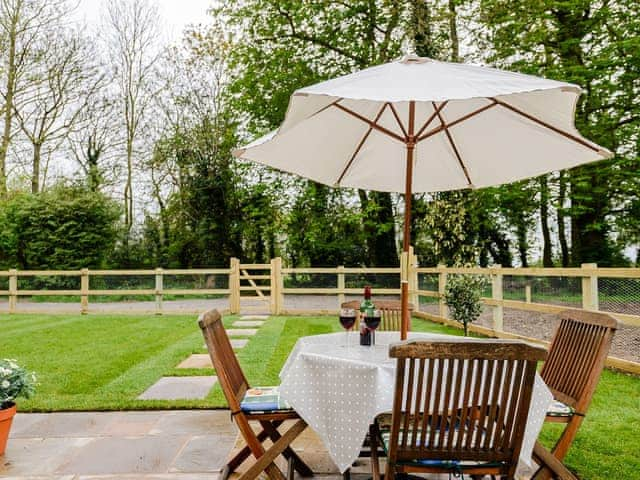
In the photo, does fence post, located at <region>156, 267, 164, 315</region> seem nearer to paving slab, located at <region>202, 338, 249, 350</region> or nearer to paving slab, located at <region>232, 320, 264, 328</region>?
paving slab, located at <region>232, 320, 264, 328</region>

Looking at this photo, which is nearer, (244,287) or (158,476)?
(158,476)

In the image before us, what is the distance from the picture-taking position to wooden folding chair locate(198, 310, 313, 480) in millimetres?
2217

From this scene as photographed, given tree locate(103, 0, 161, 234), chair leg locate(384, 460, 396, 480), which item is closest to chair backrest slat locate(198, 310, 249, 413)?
chair leg locate(384, 460, 396, 480)

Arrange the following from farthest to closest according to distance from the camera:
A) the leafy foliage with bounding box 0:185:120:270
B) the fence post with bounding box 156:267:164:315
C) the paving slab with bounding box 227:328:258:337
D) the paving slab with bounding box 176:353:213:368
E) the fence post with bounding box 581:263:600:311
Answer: the leafy foliage with bounding box 0:185:120:270, the fence post with bounding box 156:267:164:315, the paving slab with bounding box 227:328:258:337, the paving slab with bounding box 176:353:213:368, the fence post with bounding box 581:263:600:311

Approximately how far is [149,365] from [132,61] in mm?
13219

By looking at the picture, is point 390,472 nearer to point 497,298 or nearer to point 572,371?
point 572,371

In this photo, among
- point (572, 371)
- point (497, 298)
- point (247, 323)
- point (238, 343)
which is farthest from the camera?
point (247, 323)

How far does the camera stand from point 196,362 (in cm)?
555

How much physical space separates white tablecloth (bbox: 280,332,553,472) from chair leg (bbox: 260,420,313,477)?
1.22ft

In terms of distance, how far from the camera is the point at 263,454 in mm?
2250

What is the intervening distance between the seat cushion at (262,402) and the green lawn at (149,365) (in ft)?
4.70

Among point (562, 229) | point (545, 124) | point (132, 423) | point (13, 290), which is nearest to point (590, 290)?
point (545, 124)

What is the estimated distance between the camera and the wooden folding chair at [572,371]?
86.5 inches

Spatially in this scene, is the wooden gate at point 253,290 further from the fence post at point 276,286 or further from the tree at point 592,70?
the tree at point 592,70
